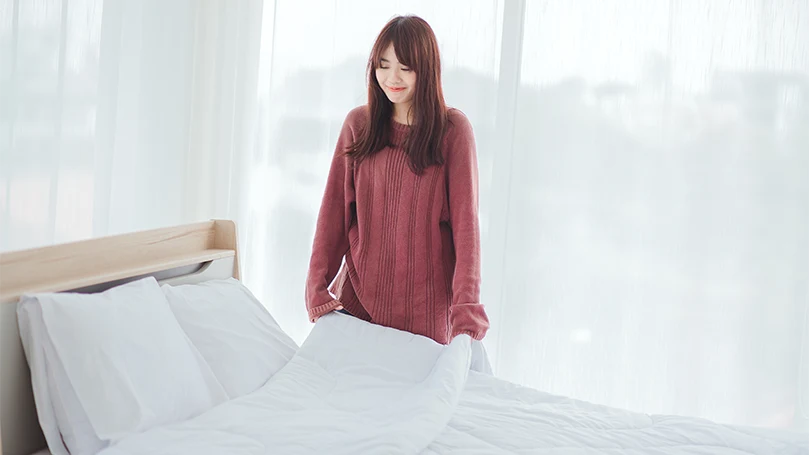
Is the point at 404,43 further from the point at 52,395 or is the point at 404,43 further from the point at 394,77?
the point at 52,395

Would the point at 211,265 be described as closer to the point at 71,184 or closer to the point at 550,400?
the point at 71,184

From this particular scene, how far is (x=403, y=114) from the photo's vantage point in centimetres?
202

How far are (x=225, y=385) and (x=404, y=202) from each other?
0.63 meters

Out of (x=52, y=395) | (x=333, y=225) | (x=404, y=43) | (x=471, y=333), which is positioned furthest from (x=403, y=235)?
(x=52, y=395)

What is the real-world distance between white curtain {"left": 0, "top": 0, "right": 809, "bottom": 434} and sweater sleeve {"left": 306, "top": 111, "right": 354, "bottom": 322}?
0.81 metres

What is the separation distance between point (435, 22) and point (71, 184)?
1369mm

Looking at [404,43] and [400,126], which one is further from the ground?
[404,43]

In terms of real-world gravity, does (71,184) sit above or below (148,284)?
above

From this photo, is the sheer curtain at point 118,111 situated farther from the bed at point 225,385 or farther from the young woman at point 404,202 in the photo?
the young woman at point 404,202

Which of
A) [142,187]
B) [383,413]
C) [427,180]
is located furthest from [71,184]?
[383,413]

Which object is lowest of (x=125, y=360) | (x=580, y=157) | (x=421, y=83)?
(x=125, y=360)

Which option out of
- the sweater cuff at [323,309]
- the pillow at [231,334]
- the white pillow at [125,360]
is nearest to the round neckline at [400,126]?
the sweater cuff at [323,309]

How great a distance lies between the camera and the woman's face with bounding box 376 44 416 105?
6.39 ft

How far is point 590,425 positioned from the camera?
1.64 m
